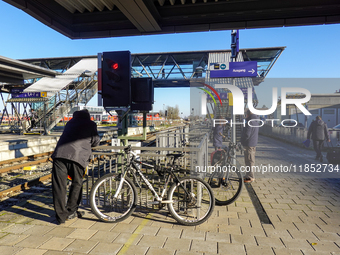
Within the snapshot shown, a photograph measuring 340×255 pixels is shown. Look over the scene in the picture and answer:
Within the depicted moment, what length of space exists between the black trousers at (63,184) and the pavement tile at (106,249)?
1025 mm

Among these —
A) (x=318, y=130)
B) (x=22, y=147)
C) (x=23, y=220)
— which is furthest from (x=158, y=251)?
(x=22, y=147)

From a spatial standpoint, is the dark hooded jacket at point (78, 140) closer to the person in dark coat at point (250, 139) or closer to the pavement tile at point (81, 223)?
the pavement tile at point (81, 223)

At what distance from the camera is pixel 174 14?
477 cm

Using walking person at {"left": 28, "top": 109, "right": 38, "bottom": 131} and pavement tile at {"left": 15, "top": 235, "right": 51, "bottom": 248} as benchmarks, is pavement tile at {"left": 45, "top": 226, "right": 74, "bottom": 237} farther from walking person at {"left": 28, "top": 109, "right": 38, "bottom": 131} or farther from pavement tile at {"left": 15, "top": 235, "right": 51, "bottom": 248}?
walking person at {"left": 28, "top": 109, "right": 38, "bottom": 131}

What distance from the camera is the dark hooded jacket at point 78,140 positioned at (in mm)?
3855

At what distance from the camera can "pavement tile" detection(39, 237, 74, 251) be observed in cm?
317

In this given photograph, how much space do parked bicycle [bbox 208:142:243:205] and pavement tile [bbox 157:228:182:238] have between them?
1485 millimetres

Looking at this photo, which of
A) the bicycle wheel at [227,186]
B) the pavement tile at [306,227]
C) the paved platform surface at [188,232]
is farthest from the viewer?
A: the bicycle wheel at [227,186]

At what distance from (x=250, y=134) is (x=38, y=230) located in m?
4.59

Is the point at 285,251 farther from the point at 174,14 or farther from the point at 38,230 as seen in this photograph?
the point at 174,14

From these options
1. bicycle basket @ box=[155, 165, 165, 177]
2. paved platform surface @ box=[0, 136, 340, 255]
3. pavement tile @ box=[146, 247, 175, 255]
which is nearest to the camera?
pavement tile @ box=[146, 247, 175, 255]

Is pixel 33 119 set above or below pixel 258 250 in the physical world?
above

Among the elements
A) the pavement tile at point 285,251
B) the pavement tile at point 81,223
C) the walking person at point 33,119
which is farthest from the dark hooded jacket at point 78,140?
the walking person at point 33,119

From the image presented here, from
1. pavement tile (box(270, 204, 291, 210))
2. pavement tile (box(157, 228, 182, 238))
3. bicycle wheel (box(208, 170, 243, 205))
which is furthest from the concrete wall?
pavement tile (box(157, 228, 182, 238))
